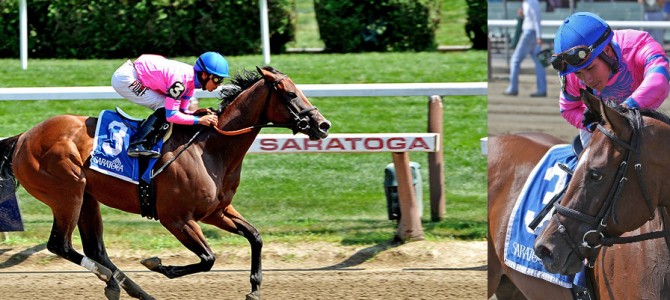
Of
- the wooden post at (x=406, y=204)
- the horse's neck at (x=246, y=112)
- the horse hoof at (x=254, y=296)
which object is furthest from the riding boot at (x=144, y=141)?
the wooden post at (x=406, y=204)

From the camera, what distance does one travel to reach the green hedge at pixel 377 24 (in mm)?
11734

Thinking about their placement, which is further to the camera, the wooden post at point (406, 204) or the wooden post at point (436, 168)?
the wooden post at point (436, 168)

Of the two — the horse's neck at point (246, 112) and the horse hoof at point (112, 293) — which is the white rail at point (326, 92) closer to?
the horse's neck at point (246, 112)

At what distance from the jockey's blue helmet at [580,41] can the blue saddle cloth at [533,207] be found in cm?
53

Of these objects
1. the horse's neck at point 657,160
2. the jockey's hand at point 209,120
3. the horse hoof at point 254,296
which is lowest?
the horse hoof at point 254,296

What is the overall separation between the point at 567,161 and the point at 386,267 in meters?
2.55

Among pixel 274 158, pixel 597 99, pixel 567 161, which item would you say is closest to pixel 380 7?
pixel 274 158

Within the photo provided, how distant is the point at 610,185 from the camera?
3.18 meters

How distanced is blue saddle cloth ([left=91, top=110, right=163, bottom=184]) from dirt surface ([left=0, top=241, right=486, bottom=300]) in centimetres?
87

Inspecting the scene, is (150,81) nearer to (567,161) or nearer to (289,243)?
(289,243)

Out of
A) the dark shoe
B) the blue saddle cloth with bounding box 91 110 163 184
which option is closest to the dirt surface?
the blue saddle cloth with bounding box 91 110 163 184

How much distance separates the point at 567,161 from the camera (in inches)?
164

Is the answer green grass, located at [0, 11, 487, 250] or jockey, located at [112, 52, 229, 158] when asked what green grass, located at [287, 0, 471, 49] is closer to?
green grass, located at [0, 11, 487, 250]

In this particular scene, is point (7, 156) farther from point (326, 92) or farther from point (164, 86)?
point (326, 92)
